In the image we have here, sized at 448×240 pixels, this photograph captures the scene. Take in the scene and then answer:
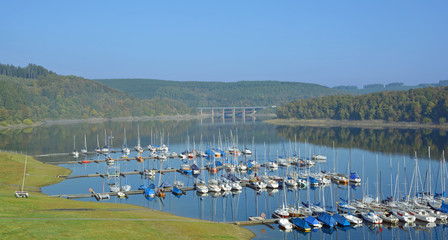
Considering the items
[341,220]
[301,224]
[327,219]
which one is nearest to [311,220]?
[301,224]

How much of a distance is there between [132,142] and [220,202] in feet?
379

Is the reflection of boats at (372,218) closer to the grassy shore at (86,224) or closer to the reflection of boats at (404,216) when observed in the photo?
the reflection of boats at (404,216)

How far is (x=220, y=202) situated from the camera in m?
80.4

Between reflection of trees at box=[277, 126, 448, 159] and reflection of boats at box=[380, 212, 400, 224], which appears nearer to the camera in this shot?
reflection of boats at box=[380, 212, 400, 224]

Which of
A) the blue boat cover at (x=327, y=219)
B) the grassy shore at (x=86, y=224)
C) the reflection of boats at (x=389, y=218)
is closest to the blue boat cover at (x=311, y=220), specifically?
the blue boat cover at (x=327, y=219)

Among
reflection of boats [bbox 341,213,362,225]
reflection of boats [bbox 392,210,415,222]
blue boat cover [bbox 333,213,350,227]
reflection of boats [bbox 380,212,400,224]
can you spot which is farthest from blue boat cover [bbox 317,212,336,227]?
reflection of boats [bbox 392,210,415,222]

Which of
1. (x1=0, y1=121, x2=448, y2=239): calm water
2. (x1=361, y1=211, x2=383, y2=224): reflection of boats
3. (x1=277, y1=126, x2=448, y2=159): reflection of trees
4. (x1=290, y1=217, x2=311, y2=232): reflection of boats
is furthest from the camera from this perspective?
(x1=277, y1=126, x2=448, y2=159): reflection of trees

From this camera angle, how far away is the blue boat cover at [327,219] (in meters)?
63.9

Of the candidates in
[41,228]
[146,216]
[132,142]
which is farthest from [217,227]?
[132,142]

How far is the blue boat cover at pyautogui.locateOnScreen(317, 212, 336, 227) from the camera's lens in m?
63.9

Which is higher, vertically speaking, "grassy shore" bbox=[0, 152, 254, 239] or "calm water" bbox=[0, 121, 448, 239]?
"grassy shore" bbox=[0, 152, 254, 239]

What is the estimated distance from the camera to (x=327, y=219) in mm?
64438

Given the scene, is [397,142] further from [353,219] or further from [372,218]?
[353,219]

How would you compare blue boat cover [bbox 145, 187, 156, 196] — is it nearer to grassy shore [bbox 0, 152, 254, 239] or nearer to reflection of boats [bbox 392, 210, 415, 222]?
grassy shore [bbox 0, 152, 254, 239]
